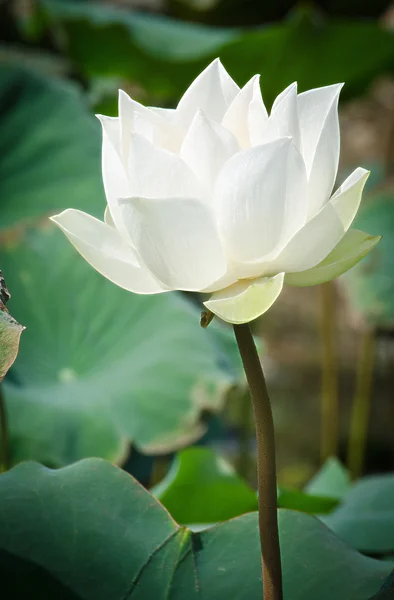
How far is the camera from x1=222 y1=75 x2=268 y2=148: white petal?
326 mm

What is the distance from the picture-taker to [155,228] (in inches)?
11.5

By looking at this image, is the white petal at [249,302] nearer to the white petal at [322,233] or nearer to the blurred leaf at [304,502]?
the white petal at [322,233]

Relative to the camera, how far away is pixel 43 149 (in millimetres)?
1044

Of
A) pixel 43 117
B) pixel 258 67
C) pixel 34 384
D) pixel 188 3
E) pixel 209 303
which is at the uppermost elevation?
pixel 188 3

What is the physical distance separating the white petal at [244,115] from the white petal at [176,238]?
6 centimetres

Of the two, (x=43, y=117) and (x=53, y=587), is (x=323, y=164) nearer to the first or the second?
(x=53, y=587)

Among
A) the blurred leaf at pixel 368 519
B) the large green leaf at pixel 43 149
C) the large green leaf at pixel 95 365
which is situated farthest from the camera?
the large green leaf at pixel 43 149

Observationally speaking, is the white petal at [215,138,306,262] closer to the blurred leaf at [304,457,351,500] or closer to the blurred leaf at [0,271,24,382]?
the blurred leaf at [0,271,24,382]

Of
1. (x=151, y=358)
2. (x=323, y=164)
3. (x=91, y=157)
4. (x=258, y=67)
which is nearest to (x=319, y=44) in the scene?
(x=258, y=67)

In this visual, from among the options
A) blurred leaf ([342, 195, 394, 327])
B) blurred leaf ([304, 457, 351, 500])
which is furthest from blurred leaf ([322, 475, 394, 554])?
blurred leaf ([342, 195, 394, 327])

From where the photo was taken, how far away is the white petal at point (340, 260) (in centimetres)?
31

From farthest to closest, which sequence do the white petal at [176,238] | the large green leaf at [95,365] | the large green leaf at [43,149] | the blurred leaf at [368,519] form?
the large green leaf at [43,149] → the large green leaf at [95,365] → the blurred leaf at [368,519] → the white petal at [176,238]

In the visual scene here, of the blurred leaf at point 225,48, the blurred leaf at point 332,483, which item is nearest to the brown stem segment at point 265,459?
the blurred leaf at point 332,483

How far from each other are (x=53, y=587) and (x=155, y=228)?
19cm
